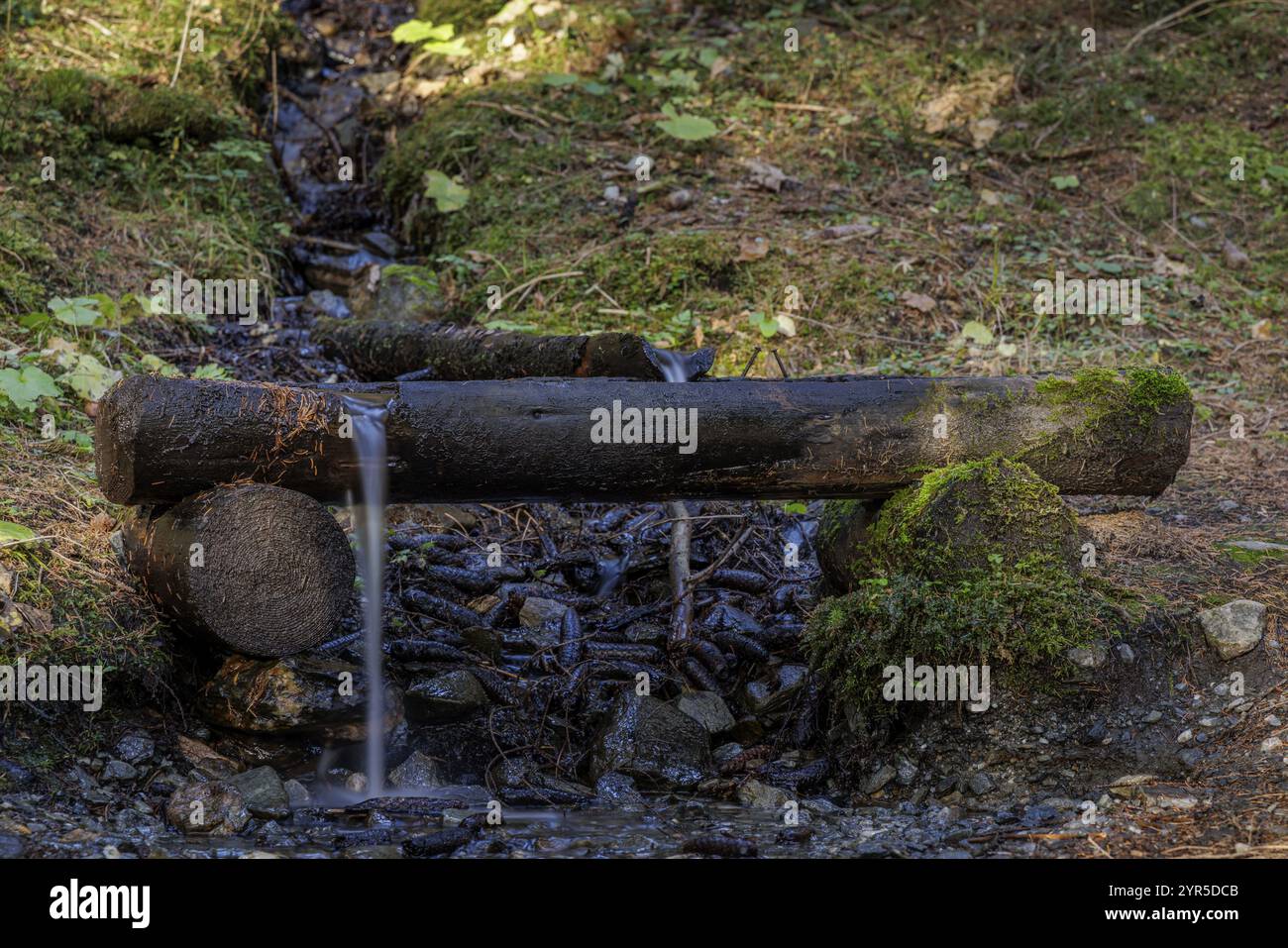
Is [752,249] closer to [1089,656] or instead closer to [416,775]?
[1089,656]

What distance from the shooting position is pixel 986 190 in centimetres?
919

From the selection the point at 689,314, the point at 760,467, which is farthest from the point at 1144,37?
the point at 760,467

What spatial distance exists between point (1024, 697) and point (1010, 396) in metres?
1.25

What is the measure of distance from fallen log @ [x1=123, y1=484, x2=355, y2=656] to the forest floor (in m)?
0.64

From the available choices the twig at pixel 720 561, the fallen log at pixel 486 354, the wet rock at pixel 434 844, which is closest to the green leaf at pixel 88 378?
the fallen log at pixel 486 354

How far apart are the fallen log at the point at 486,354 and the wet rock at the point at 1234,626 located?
2.26 m

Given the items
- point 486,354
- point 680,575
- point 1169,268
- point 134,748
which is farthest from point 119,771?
point 1169,268

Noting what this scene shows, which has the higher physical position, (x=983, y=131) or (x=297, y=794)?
(x=983, y=131)

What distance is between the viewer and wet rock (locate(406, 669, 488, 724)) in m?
4.78

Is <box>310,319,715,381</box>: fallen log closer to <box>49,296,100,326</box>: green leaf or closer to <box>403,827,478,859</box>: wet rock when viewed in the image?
<box>49,296,100,326</box>: green leaf

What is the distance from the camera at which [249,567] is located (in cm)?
421

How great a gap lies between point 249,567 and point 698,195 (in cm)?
578

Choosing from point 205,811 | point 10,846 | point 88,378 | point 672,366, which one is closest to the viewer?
point 10,846

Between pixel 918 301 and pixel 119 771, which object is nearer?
pixel 119 771
